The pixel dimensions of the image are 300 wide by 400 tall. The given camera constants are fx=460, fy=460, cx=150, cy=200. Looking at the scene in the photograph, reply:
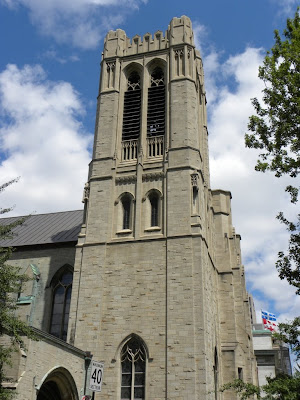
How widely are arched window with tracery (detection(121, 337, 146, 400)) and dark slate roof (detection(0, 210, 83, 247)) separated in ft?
29.2

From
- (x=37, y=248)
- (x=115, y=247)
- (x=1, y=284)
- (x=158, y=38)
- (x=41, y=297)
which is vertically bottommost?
(x=1, y=284)

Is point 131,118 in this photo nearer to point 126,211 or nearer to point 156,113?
point 156,113

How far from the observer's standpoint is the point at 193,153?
86.1 feet

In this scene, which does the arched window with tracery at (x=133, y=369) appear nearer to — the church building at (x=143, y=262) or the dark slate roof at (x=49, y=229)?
the church building at (x=143, y=262)

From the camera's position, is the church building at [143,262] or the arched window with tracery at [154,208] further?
the arched window with tracery at [154,208]

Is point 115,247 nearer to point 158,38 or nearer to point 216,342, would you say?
point 216,342

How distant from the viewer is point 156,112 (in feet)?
93.6

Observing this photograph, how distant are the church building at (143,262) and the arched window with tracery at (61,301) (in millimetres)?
63

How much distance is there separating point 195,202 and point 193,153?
120 inches

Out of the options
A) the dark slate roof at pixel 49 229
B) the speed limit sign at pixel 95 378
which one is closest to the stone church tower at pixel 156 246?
the dark slate roof at pixel 49 229

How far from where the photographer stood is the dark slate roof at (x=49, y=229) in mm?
30062

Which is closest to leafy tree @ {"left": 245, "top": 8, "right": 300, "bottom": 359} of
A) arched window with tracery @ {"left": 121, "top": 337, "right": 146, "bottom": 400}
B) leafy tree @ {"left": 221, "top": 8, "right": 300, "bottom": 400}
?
leafy tree @ {"left": 221, "top": 8, "right": 300, "bottom": 400}

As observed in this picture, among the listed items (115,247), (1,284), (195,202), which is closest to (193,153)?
(195,202)

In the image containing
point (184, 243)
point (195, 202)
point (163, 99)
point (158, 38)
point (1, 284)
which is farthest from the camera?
point (158, 38)
